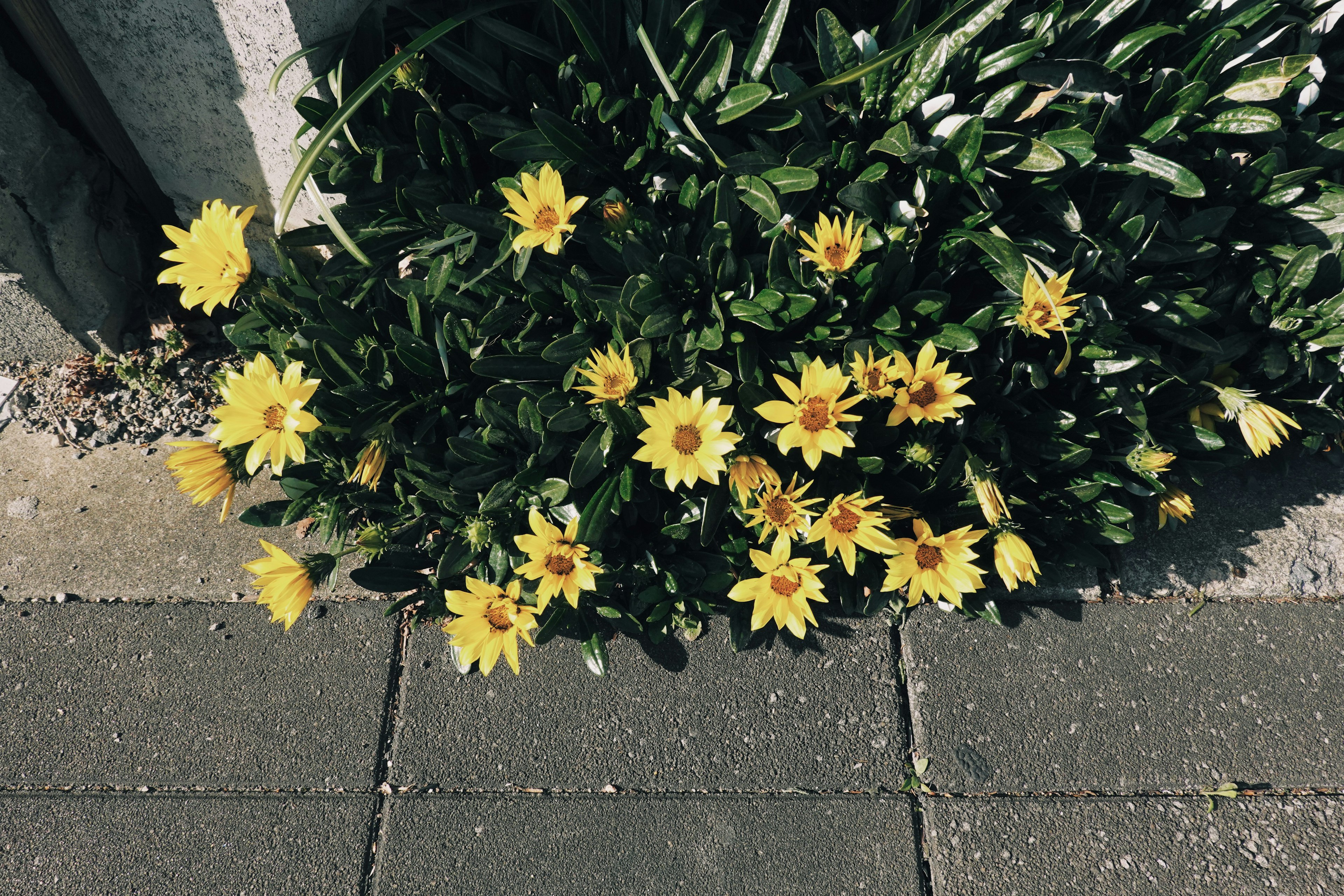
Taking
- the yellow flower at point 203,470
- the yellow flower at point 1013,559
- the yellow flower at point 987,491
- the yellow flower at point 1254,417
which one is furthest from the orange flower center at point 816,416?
the yellow flower at point 203,470

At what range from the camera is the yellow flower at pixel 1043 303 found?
5.71 feet

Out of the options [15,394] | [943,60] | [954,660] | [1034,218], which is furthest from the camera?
[15,394]

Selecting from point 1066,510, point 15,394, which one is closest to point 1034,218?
point 1066,510

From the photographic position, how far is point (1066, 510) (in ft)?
6.77

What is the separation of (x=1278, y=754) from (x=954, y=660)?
0.76 m

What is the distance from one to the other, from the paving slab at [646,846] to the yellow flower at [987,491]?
0.70 metres

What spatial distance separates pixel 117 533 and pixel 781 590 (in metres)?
1.80

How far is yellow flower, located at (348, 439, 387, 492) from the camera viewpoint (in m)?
1.79

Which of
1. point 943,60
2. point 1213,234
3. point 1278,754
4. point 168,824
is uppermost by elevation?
point 943,60

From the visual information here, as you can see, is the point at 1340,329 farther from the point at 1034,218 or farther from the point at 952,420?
the point at 952,420

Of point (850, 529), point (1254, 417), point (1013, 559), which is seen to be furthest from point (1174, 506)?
point (850, 529)

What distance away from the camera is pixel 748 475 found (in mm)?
1756

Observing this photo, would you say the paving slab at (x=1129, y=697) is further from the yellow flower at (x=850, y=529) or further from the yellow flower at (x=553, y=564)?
the yellow flower at (x=553, y=564)

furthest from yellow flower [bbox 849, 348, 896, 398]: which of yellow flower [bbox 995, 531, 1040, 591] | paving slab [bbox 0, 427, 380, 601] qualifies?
paving slab [bbox 0, 427, 380, 601]
